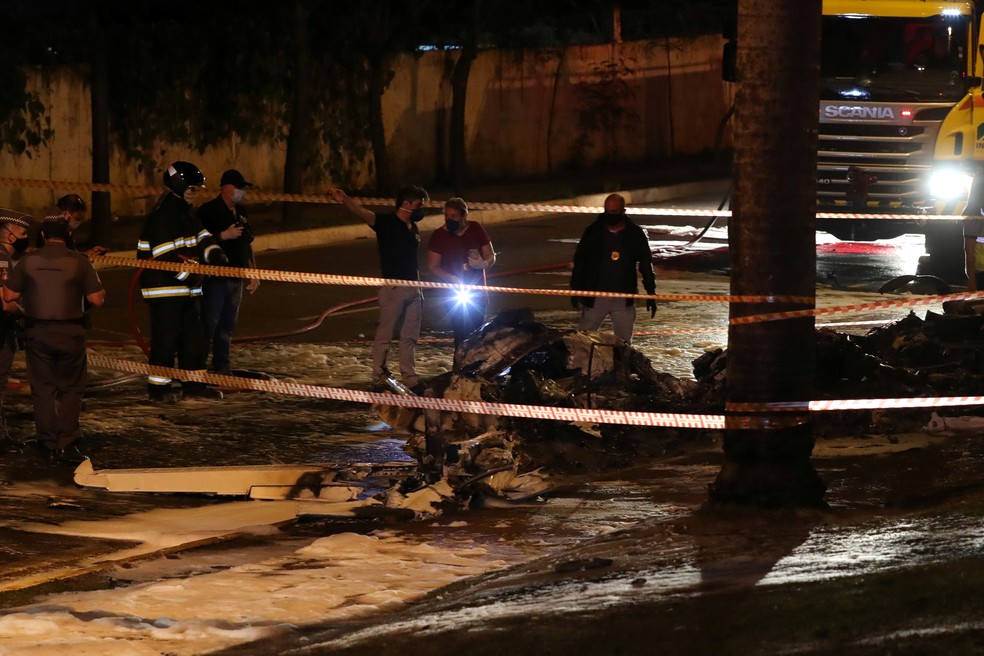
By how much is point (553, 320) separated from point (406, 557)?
7.50m

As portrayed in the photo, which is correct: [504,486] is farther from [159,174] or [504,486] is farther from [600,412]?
[159,174]

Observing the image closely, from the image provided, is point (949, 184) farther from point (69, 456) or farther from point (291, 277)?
point (69, 456)

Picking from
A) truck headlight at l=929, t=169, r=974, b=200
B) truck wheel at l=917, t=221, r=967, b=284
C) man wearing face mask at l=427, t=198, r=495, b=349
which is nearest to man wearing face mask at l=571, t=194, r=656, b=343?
man wearing face mask at l=427, t=198, r=495, b=349

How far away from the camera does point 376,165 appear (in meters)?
25.9

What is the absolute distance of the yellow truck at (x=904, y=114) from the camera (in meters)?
17.8

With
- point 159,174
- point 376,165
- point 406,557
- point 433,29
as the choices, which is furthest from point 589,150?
point 406,557

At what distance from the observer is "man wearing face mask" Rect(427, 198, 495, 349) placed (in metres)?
11.6

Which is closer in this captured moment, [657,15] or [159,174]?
[159,174]

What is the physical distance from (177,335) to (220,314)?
1.95 ft

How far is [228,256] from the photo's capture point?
11602 millimetres

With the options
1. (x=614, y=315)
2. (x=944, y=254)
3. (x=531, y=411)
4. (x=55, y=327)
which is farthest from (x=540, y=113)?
(x=531, y=411)

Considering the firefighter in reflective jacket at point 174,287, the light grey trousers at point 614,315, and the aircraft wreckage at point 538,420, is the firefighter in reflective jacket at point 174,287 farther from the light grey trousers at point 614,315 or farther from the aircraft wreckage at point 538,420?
the light grey trousers at point 614,315

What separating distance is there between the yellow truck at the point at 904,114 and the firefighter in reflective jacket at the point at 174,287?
894 cm

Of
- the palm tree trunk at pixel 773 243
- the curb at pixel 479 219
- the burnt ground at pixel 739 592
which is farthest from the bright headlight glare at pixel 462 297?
the curb at pixel 479 219
